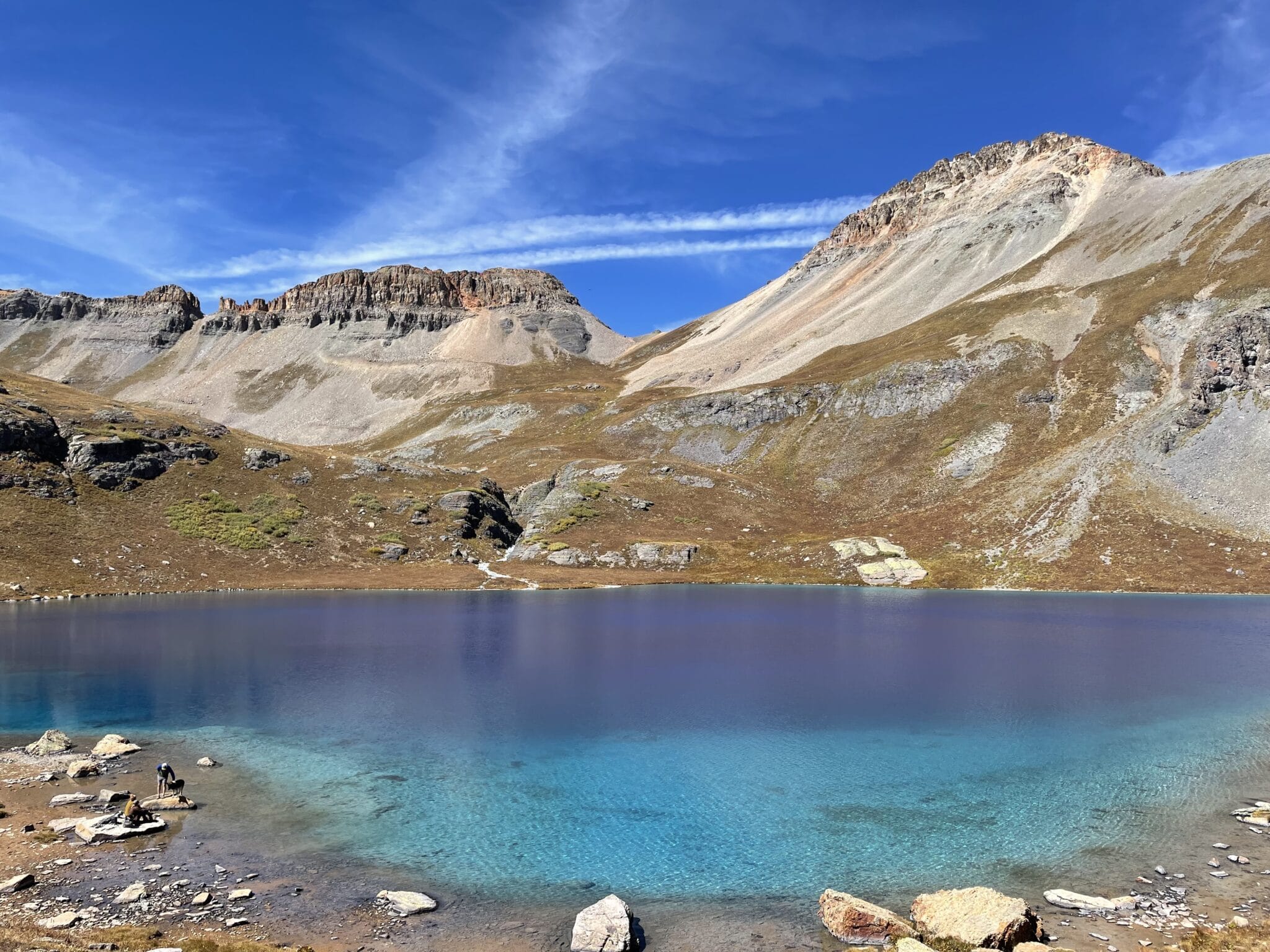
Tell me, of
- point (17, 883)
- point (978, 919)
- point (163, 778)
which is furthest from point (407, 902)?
point (978, 919)

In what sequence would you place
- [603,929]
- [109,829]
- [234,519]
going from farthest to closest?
[234,519], [109,829], [603,929]

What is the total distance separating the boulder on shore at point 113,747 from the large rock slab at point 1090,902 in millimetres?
37021

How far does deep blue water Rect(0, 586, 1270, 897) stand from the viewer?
25.4m

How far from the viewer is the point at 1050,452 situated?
12369cm

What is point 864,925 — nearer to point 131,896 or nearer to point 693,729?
point 693,729

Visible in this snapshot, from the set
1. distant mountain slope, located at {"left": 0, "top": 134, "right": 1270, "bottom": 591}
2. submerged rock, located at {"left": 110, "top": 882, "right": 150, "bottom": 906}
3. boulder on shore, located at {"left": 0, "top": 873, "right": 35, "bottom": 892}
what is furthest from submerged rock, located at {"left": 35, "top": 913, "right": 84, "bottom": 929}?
distant mountain slope, located at {"left": 0, "top": 134, "right": 1270, "bottom": 591}

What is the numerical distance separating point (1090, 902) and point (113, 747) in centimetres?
3852

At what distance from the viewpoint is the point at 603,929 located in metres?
19.4

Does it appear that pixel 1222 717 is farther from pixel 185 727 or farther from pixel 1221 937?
pixel 185 727

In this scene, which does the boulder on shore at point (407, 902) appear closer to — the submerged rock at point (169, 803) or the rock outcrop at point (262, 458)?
the submerged rock at point (169, 803)

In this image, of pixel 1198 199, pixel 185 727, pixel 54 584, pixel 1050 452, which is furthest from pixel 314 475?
pixel 1198 199

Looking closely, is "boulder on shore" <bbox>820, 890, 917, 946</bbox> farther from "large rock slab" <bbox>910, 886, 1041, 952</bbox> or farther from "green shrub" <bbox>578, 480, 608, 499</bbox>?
"green shrub" <bbox>578, 480, 608, 499</bbox>

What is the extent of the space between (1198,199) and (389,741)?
750 feet

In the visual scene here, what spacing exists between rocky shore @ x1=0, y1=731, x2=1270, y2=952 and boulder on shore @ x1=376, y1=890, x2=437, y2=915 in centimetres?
5
